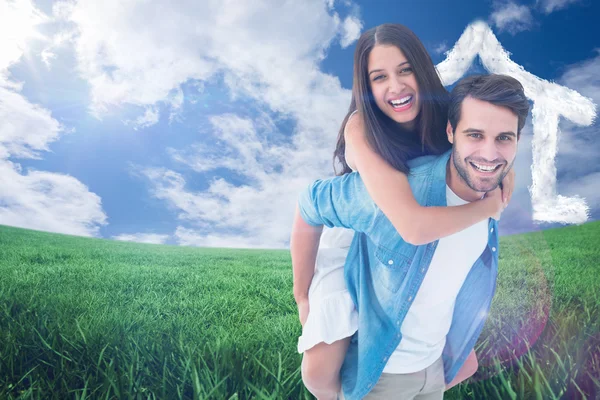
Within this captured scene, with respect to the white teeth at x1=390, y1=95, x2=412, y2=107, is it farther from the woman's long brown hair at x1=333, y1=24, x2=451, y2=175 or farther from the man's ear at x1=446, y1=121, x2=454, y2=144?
the man's ear at x1=446, y1=121, x2=454, y2=144

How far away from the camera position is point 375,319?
190cm

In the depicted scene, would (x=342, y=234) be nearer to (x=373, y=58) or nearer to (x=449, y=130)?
(x=449, y=130)

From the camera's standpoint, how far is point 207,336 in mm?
3406

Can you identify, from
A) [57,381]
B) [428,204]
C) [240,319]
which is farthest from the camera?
[240,319]

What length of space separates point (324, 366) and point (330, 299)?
0.96 ft

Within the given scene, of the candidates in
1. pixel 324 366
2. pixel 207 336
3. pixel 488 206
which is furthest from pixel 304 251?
pixel 207 336

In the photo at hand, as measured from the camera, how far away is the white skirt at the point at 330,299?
1.89 m

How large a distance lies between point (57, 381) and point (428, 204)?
2393 millimetres

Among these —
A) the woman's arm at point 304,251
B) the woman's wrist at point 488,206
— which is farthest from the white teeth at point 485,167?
the woman's arm at point 304,251

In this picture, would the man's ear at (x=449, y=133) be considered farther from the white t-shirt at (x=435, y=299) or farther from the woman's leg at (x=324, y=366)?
the woman's leg at (x=324, y=366)

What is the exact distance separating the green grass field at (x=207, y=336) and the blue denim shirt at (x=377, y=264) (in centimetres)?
62

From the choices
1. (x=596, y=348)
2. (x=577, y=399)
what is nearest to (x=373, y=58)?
(x=577, y=399)

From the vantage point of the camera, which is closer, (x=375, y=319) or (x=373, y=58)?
(x=375, y=319)

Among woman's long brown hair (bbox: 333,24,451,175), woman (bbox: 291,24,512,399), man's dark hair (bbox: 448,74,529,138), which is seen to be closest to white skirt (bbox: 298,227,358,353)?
woman (bbox: 291,24,512,399)
